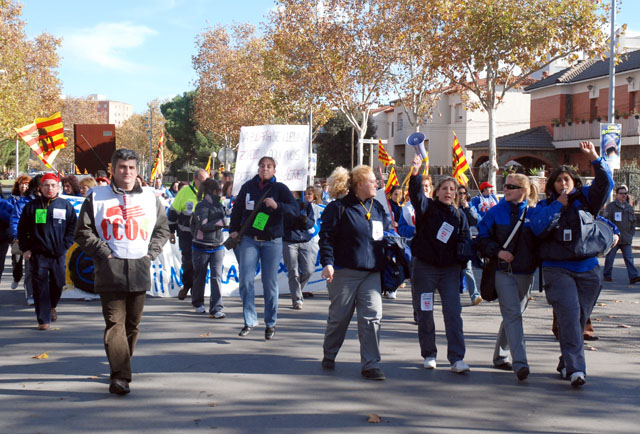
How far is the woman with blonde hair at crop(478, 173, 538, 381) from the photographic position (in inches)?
244

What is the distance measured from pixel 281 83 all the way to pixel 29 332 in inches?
1205

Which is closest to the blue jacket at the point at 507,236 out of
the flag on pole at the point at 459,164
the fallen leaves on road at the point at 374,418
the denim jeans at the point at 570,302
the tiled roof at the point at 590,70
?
the denim jeans at the point at 570,302

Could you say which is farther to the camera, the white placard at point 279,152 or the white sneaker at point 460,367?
the white placard at point 279,152

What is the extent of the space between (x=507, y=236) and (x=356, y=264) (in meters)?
1.27

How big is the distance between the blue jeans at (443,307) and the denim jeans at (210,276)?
126 inches

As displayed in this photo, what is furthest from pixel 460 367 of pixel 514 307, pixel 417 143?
pixel 417 143

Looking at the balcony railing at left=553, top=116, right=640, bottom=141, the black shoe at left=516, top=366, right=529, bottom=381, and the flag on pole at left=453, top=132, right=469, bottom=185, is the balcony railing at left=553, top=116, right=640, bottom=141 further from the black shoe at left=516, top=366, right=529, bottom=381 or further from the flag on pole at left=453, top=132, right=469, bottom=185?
the black shoe at left=516, top=366, right=529, bottom=381

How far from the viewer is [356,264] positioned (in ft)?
20.6

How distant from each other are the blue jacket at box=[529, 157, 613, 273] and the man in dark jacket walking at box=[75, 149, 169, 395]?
3041 millimetres

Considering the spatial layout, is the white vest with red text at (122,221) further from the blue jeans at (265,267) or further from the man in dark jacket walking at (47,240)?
the man in dark jacket walking at (47,240)

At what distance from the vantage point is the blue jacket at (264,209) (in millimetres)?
7840

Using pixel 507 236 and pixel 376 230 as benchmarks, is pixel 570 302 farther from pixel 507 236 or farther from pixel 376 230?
pixel 376 230

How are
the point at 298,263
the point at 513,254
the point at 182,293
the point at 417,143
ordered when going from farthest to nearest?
1. the point at 298,263
2. the point at 182,293
3. the point at 417,143
4. the point at 513,254

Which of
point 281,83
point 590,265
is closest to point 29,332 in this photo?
point 590,265
